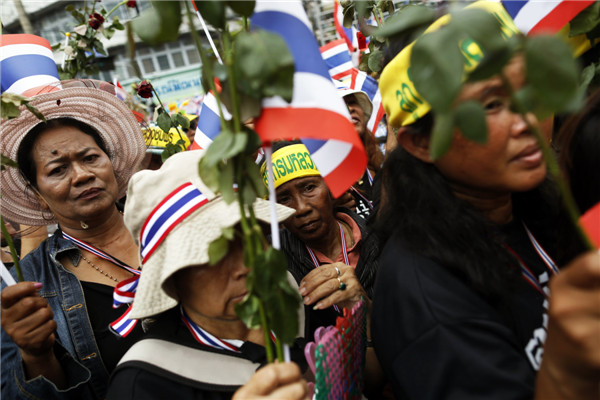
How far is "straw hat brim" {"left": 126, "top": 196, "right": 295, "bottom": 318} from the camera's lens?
117 cm

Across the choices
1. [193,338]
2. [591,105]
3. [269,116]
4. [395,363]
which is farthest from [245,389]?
[591,105]

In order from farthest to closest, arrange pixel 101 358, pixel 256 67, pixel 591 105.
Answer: pixel 101 358
pixel 591 105
pixel 256 67

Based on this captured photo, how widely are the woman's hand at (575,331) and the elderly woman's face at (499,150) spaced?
401 millimetres

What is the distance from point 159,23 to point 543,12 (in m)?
1.28

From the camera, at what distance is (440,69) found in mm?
565

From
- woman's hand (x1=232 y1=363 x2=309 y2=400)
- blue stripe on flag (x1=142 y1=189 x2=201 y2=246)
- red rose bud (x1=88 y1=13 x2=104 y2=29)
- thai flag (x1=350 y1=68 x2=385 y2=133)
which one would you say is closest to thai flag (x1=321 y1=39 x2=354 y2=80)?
thai flag (x1=350 y1=68 x2=385 y2=133)

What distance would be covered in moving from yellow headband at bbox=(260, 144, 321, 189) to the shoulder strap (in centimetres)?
119

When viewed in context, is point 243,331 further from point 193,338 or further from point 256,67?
point 256,67

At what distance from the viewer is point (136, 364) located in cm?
120

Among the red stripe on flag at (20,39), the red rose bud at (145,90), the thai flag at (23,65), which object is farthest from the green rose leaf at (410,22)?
the red stripe on flag at (20,39)

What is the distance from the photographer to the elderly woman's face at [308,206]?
2.26 meters

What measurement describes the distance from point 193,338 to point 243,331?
0.53ft

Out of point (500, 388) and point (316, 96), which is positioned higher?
point (316, 96)

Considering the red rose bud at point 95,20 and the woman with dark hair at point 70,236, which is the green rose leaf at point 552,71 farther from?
the red rose bud at point 95,20
